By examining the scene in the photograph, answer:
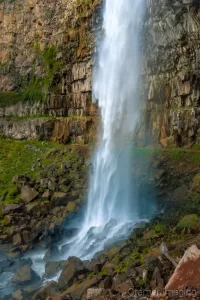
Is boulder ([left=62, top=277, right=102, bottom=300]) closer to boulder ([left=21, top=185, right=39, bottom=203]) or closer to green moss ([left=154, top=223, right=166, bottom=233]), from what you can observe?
green moss ([left=154, top=223, right=166, bottom=233])

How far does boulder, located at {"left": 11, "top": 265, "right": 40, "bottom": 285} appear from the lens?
15133 millimetres

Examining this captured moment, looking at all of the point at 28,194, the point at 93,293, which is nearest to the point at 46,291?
the point at 93,293

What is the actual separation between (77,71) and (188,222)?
26.0 m

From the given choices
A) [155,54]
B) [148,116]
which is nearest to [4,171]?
[148,116]

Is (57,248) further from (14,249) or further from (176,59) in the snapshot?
(176,59)

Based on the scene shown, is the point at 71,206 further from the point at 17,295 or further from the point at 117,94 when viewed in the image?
the point at 117,94

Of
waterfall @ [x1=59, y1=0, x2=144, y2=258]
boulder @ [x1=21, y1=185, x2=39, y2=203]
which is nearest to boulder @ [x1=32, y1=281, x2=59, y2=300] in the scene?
boulder @ [x1=21, y1=185, x2=39, y2=203]

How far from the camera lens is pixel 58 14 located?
4084 cm

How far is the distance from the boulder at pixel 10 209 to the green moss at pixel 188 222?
11.9 m

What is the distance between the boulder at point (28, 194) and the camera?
24.8 meters

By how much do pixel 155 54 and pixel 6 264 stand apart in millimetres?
22118

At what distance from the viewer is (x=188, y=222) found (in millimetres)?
16031

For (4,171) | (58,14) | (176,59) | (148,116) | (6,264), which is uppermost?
(58,14)

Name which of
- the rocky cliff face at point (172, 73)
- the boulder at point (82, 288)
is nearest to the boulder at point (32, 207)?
the boulder at point (82, 288)
